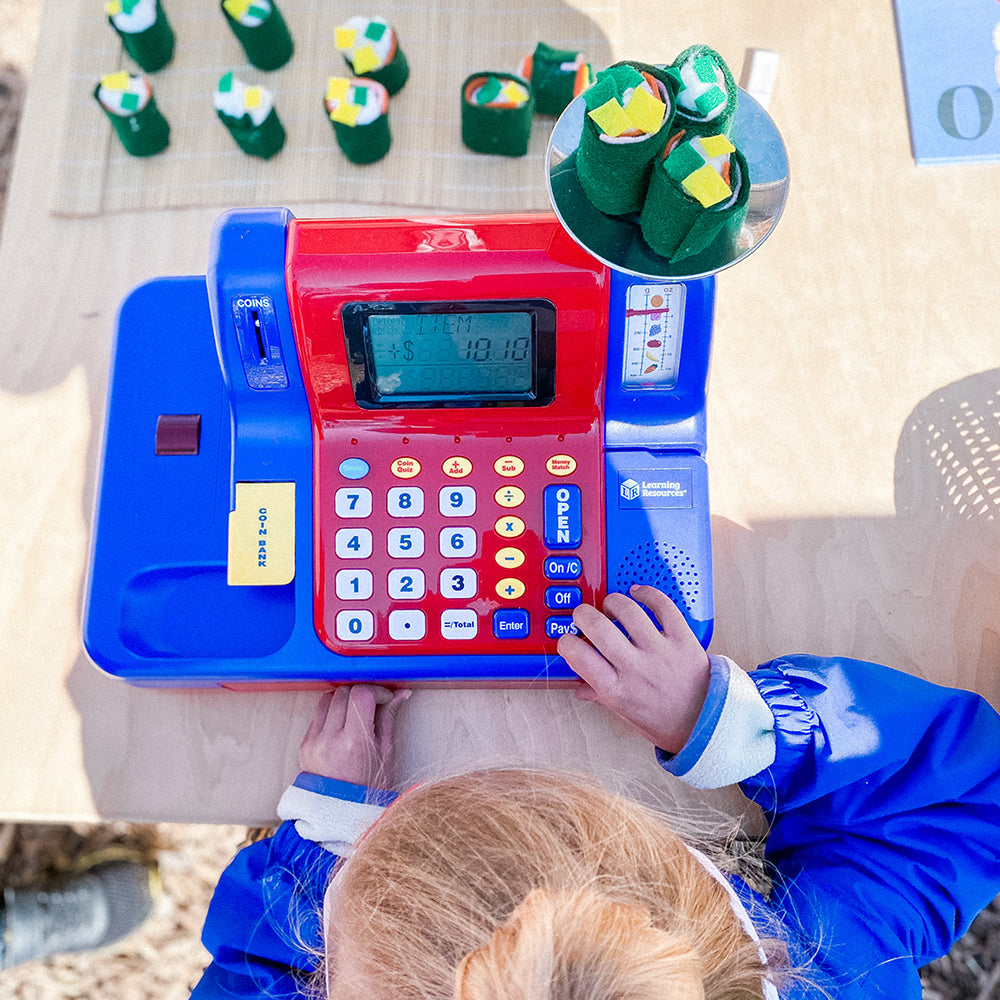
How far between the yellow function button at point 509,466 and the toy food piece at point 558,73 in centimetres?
37

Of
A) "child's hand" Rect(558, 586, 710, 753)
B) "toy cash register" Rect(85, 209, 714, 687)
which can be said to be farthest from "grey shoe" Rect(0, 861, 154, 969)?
"child's hand" Rect(558, 586, 710, 753)

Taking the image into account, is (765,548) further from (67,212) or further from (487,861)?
(67,212)

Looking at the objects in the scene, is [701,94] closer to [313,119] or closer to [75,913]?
[313,119]

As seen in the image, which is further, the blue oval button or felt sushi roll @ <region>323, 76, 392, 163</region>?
felt sushi roll @ <region>323, 76, 392, 163</region>

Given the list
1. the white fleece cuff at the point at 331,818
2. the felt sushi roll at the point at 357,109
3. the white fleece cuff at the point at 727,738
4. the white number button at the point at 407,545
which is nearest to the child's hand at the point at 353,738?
the white fleece cuff at the point at 331,818

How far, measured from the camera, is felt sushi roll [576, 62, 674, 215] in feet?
1.43

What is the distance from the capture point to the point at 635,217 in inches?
19.5

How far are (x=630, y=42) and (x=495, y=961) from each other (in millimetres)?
813

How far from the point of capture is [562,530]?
0.62m

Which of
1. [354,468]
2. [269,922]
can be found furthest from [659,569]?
[269,922]

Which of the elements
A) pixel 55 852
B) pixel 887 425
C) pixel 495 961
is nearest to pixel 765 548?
pixel 887 425

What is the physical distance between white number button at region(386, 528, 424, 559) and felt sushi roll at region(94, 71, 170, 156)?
1.60ft

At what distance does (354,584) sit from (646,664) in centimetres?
22

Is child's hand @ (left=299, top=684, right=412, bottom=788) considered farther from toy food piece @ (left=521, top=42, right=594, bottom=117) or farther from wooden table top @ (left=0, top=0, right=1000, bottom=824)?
toy food piece @ (left=521, top=42, right=594, bottom=117)
